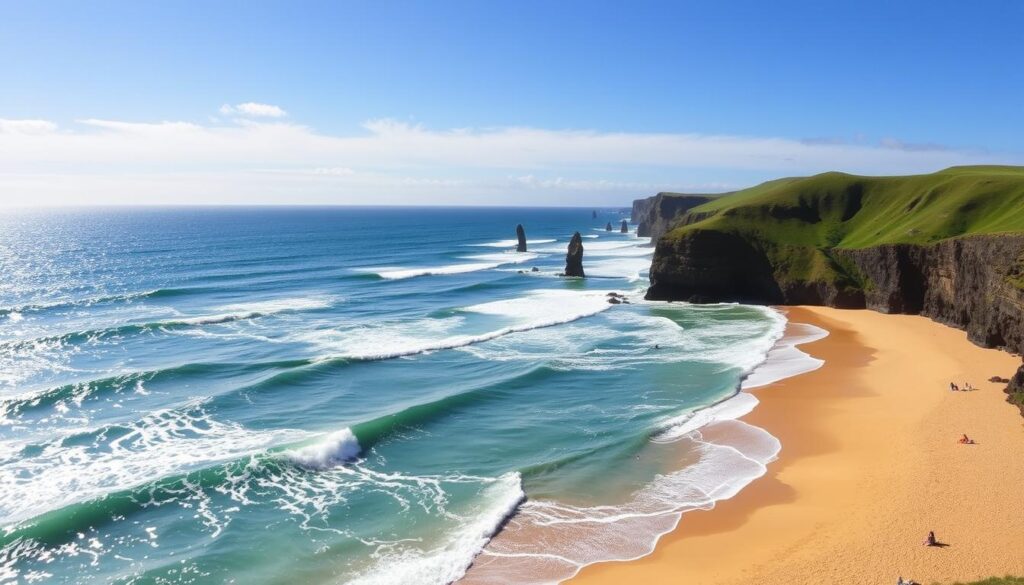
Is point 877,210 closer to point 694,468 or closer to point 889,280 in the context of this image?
point 889,280

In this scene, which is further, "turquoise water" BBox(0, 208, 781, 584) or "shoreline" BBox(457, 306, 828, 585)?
"turquoise water" BBox(0, 208, 781, 584)

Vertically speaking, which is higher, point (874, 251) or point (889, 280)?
point (874, 251)

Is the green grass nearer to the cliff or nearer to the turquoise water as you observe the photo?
the cliff

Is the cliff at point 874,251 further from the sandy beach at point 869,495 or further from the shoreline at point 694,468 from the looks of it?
the shoreline at point 694,468

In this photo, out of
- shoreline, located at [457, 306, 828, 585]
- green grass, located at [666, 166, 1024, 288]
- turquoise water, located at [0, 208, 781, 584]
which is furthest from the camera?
green grass, located at [666, 166, 1024, 288]

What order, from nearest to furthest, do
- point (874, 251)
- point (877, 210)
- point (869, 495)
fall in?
1. point (869, 495)
2. point (874, 251)
3. point (877, 210)

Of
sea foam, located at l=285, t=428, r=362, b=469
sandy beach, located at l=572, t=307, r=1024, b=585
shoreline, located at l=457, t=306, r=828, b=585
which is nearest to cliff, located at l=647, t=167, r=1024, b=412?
sandy beach, located at l=572, t=307, r=1024, b=585

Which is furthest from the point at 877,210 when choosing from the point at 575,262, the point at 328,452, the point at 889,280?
the point at 328,452
